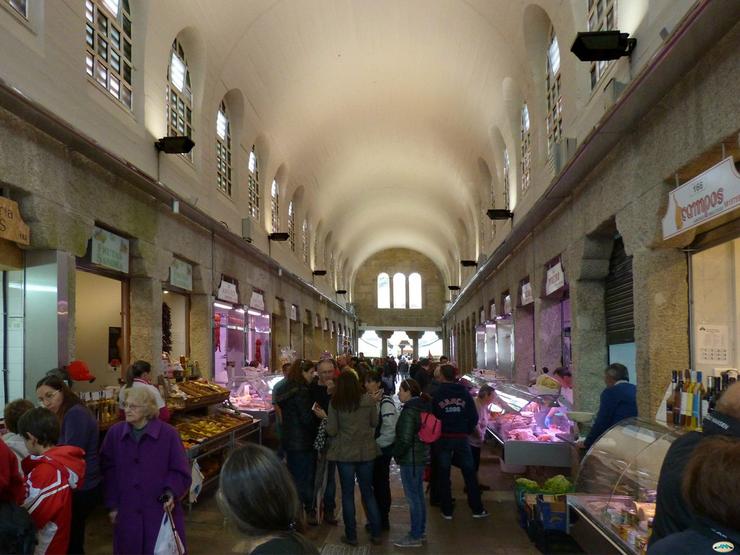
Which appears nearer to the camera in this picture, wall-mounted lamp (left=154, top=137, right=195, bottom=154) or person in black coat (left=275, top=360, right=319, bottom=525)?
person in black coat (left=275, top=360, right=319, bottom=525)

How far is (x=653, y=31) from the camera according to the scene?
19.0 feet

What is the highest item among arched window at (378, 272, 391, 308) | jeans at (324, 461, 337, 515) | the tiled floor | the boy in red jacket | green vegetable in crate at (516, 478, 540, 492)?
arched window at (378, 272, 391, 308)

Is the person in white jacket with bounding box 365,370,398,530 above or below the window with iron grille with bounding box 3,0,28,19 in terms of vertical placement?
below

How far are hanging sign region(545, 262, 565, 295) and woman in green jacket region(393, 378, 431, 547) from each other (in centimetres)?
419

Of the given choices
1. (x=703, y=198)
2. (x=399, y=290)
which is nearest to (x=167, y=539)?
(x=703, y=198)

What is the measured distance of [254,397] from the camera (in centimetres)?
1099

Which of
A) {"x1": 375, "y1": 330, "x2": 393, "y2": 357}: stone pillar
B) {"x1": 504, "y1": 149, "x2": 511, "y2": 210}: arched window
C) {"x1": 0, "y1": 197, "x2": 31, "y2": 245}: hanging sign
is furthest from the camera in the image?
{"x1": 375, "y1": 330, "x2": 393, "y2": 357}: stone pillar

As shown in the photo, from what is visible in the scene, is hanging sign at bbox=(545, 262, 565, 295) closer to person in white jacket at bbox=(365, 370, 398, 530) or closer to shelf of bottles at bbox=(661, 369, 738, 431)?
person in white jacket at bbox=(365, 370, 398, 530)

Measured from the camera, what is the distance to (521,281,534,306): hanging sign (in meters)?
11.9

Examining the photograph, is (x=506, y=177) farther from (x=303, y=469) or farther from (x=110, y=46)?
(x=303, y=469)

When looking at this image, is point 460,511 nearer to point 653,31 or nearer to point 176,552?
point 176,552

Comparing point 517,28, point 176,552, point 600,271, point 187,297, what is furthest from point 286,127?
point 176,552

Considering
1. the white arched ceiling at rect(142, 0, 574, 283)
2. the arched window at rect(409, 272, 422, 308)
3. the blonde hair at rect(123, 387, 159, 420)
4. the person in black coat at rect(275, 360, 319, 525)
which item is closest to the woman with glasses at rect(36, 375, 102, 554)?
the blonde hair at rect(123, 387, 159, 420)

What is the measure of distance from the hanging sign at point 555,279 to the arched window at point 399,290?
29738 millimetres
